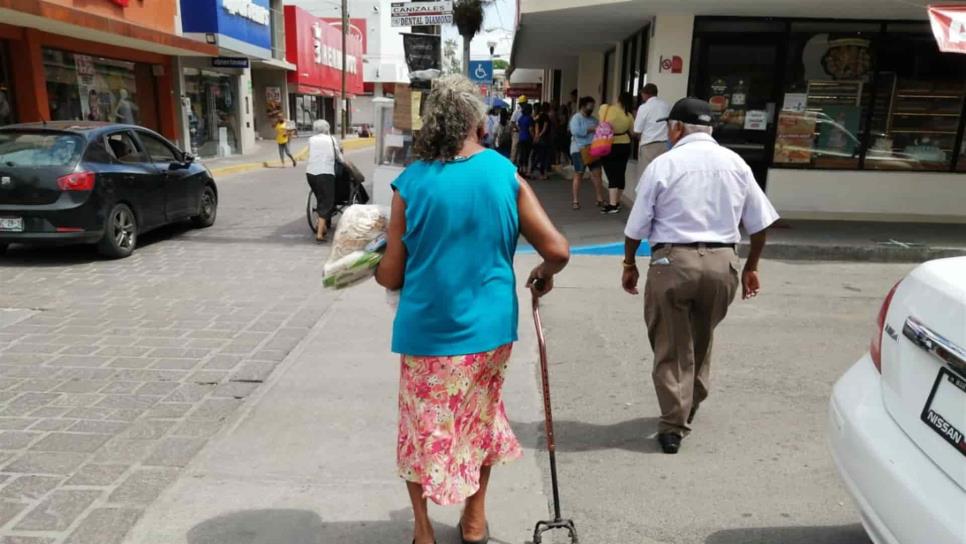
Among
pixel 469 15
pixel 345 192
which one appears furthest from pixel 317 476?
pixel 469 15

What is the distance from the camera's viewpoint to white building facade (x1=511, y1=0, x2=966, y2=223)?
985 centimetres

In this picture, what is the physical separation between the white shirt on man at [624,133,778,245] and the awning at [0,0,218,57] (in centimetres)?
1130

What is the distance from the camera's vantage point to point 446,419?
8.34 feet

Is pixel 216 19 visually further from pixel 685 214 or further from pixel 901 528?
pixel 901 528

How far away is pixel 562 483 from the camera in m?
3.47

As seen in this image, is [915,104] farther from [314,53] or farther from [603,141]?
[314,53]

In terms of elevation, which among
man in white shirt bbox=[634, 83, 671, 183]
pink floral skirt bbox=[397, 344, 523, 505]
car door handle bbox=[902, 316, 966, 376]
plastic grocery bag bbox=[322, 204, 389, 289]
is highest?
man in white shirt bbox=[634, 83, 671, 183]

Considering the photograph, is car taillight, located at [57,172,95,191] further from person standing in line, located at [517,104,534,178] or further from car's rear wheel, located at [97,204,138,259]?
person standing in line, located at [517,104,534,178]

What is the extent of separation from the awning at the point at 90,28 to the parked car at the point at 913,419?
1256 cm

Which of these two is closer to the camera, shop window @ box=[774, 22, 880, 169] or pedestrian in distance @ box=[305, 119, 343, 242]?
pedestrian in distance @ box=[305, 119, 343, 242]

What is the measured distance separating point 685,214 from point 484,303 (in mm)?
1446

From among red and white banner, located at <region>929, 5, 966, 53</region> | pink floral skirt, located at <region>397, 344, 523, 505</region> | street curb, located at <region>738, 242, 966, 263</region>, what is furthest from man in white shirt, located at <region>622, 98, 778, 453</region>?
street curb, located at <region>738, 242, 966, 263</region>

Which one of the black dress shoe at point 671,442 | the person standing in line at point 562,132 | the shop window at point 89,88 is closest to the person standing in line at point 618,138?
the black dress shoe at point 671,442

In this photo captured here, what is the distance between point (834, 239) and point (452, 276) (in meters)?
7.91
